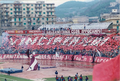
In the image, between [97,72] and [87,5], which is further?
[87,5]

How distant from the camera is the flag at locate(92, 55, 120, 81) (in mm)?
9484

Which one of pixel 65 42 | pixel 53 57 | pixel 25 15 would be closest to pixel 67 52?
pixel 53 57

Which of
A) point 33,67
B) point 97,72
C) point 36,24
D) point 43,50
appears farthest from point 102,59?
point 36,24

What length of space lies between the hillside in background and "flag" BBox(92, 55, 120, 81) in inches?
5397

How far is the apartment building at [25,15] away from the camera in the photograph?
4048 inches

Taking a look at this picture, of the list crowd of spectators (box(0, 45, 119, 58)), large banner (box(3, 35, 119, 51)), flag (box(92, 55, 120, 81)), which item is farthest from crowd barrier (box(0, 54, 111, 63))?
flag (box(92, 55, 120, 81))

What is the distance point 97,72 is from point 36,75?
96.4 ft

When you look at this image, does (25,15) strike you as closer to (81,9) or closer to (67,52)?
(67,52)

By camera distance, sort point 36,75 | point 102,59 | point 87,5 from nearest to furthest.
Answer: point 36,75 < point 102,59 < point 87,5

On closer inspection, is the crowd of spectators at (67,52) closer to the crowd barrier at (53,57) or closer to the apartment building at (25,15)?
the crowd barrier at (53,57)

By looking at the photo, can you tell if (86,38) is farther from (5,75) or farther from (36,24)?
(36,24)

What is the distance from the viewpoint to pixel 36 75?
38.4 m

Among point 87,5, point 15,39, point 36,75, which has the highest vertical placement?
point 87,5

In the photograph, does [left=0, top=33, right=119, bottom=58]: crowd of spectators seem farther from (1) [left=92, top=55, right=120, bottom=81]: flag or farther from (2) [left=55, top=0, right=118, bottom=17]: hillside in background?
(2) [left=55, top=0, right=118, bottom=17]: hillside in background
